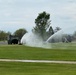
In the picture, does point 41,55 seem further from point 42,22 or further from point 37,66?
point 42,22

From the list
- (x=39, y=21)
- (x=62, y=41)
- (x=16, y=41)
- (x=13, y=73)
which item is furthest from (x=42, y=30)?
(x=13, y=73)

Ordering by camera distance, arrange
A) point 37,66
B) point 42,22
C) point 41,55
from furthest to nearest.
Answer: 1. point 42,22
2. point 41,55
3. point 37,66

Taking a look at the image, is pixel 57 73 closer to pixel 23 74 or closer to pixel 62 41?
pixel 23 74

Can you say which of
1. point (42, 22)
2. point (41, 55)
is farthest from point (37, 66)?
point (42, 22)

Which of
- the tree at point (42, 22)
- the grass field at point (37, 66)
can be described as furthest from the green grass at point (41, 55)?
the tree at point (42, 22)

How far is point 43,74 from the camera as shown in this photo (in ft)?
52.9

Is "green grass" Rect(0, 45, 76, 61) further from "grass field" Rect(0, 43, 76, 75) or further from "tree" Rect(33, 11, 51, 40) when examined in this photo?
"tree" Rect(33, 11, 51, 40)

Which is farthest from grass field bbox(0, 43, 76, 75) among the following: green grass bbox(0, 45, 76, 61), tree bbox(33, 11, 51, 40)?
tree bbox(33, 11, 51, 40)

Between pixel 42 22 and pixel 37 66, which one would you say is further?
pixel 42 22

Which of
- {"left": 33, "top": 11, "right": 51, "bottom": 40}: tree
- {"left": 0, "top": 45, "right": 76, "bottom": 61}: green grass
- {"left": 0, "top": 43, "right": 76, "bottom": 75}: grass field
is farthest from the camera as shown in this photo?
{"left": 33, "top": 11, "right": 51, "bottom": 40}: tree

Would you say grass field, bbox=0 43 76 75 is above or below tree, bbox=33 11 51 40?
below

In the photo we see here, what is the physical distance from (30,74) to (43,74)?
0.59 meters

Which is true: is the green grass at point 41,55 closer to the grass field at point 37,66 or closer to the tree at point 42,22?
the grass field at point 37,66

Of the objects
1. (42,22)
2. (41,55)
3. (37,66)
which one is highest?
(42,22)
